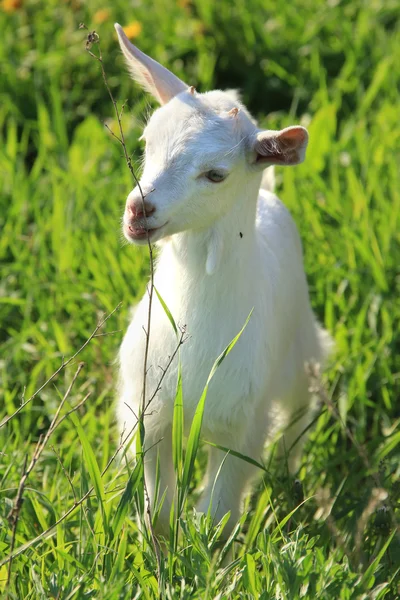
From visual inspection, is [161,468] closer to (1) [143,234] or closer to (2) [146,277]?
(1) [143,234]

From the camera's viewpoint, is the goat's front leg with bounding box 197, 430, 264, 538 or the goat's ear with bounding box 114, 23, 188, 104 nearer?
the goat's ear with bounding box 114, 23, 188, 104

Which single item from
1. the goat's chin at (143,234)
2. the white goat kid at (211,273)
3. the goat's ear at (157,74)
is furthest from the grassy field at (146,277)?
Answer: the goat's chin at (143,234)

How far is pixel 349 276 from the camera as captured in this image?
450cm

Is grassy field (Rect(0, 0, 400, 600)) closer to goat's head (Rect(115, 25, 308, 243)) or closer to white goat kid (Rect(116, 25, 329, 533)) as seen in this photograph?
white goat kid (Rect(116, 25, 329, 533))

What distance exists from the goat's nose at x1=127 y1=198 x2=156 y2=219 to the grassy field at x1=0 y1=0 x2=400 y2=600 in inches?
25.2

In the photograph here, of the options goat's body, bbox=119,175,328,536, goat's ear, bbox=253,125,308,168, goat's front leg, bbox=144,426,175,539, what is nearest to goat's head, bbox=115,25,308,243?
goat's ear, bbox=253,125,308,168

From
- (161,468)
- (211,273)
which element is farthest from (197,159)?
(161,468)

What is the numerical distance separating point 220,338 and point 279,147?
0.65 metres

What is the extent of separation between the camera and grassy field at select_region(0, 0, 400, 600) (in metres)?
2.81

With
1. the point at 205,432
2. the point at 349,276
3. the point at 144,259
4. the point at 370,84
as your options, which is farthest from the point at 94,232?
the point at 370,84

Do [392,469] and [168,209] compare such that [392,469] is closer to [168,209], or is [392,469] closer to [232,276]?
[232,276]

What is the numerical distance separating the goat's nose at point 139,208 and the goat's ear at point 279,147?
0.43 metres

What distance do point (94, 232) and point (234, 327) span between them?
69.5 inches

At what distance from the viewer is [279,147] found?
2967 millimetres
